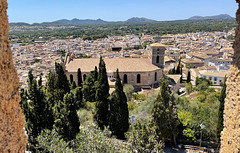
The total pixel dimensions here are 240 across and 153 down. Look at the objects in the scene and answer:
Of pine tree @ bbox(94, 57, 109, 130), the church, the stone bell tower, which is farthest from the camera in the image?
the stone bell tower

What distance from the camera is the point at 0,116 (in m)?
3.38

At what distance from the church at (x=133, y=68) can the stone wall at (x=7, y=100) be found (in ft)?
84.2

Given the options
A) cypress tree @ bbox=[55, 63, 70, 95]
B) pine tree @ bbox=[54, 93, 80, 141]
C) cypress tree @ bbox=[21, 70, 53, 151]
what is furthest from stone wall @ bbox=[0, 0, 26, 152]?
cypress tree @ bbox=[55, 63, 70, 95]

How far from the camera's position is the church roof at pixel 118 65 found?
3122 cm

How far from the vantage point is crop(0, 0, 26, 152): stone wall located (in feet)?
11.2

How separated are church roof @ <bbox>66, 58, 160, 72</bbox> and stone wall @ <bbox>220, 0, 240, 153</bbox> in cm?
2674

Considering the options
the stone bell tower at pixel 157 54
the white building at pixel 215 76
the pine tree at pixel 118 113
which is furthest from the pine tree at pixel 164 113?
the white building at pixel 215 76

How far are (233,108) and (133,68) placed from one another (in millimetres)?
27484

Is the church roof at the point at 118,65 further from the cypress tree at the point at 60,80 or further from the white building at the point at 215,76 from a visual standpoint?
the white building at the point at 215,76

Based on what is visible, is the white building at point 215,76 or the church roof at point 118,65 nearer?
the church roof at point 118,65

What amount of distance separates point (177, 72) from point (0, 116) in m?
41.9

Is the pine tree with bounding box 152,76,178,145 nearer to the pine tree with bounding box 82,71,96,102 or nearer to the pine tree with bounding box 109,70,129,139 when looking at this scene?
the pine tree with bounding box 109,70,129,139

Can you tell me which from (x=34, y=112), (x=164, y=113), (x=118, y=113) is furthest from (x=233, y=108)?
(x=118, y=113)

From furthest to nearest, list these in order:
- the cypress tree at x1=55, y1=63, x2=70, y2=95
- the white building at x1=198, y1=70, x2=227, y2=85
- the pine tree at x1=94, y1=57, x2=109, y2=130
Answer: the white building at x1=198, y1=70, x2=227, y2=85 → the cypress tree at x1=55, y1=63, x2=70, y2=95 → the pine tree at x1=94, y1=57, x2=109, y2=130
